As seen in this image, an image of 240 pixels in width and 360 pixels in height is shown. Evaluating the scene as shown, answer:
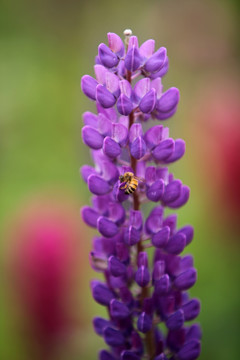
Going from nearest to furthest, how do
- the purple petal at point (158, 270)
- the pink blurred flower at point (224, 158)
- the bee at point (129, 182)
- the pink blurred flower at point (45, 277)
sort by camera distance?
the bee at point (129, 182) < the purple petal at point (158, 270) < the pink blurred flower at point (45, 277) < the pink blurred flower at point (224, 158)

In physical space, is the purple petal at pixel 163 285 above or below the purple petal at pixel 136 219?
below

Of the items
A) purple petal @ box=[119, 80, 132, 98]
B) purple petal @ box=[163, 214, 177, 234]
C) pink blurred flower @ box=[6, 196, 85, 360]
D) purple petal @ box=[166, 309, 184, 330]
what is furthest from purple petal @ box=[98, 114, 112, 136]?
pink blurred flower @ box=[6, 196, 85, 360]

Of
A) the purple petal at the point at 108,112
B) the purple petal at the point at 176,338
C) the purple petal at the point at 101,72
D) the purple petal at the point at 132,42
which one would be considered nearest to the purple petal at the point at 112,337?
the purple petal at the point at 176,338

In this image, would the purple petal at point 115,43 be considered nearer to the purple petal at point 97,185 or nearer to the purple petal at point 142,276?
the purple petal at point 97,185

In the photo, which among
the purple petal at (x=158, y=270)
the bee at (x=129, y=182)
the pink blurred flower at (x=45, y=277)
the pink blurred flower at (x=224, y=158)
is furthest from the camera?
the pink blurred flower at (x=224, y=158)

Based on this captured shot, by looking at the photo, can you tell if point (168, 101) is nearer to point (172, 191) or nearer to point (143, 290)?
point (172, 191)

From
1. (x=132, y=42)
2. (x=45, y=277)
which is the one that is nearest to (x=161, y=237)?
(x=132, y=42)

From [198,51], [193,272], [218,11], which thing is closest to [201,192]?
[193,272]
